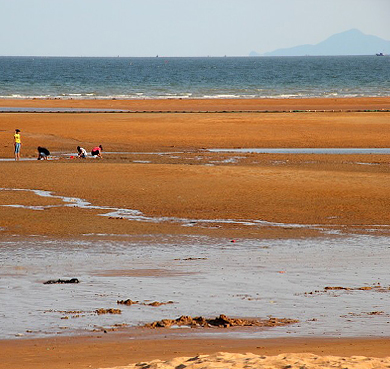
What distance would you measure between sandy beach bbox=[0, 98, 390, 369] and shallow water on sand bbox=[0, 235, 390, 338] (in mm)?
489

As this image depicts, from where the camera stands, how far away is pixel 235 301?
1225 centimetres

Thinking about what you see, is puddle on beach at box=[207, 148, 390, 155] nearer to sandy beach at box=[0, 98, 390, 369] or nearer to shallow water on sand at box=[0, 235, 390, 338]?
→ sandy beach at box=[0, 98, 390, 369]

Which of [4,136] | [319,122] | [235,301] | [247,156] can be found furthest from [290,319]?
[319,122]

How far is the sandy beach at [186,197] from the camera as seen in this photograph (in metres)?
9.82

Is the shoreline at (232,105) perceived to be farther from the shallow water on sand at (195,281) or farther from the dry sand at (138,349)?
the dry sand at (138,349)

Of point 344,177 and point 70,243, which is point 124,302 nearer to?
point 70,243

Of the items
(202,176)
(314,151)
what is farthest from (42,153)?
(314,151)

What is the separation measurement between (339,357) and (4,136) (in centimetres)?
3233

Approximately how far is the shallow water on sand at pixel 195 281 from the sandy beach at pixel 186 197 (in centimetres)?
49

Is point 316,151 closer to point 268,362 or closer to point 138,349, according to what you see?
point 138,349

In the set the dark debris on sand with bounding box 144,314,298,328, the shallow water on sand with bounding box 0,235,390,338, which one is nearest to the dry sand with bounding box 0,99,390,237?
the shallow water on sand with bounding box 0,235,390,338

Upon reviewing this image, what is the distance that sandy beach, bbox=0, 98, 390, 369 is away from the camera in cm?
982

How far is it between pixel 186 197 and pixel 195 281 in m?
9.37

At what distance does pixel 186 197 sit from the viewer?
22922 millimetres
